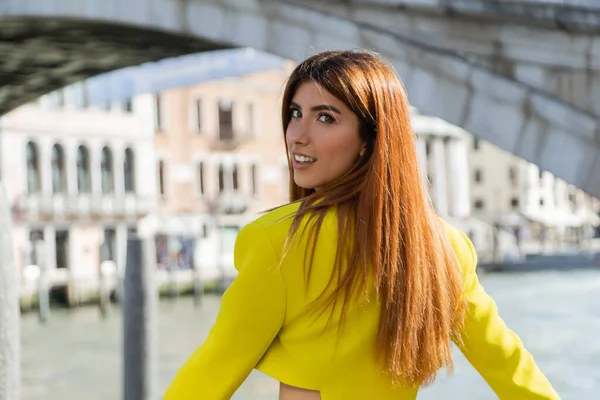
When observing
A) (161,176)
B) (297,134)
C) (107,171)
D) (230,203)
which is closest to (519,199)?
(230,203)

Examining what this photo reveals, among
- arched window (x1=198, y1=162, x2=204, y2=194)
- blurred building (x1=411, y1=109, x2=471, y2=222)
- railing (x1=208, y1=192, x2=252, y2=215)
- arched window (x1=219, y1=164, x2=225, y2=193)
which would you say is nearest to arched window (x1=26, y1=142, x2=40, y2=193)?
railing (x1=208, y1=192, x2=252, y2=215)

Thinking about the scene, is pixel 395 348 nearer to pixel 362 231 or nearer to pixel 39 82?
pixel 362 231

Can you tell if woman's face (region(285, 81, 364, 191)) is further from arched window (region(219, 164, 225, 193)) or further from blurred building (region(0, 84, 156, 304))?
arched window (region(219, 164, 225, 193))

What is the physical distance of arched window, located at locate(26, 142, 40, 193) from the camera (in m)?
19.5

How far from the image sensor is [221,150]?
2323 centimetres

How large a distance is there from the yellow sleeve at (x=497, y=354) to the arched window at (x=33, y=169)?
62.2 ft

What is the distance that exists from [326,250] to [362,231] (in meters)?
0.04

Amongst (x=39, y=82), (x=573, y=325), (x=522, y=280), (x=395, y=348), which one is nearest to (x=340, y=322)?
(x=395, y=348)

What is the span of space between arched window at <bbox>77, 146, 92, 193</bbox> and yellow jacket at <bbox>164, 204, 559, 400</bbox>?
776 inches

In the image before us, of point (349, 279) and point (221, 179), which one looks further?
point (221, 179)

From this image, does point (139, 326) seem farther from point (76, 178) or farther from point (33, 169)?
point (76, 178)

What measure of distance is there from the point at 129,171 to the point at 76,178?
4.44 ft

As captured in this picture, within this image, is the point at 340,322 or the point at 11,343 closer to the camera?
the point at 340,322

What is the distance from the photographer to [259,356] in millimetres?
984
